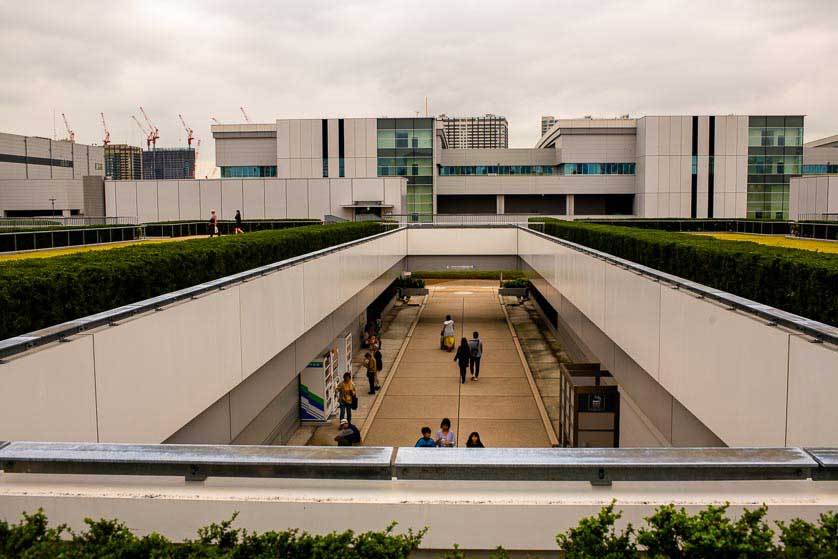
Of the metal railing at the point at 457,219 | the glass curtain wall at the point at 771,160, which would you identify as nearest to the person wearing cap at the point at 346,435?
the metal railing at the point at 457,219

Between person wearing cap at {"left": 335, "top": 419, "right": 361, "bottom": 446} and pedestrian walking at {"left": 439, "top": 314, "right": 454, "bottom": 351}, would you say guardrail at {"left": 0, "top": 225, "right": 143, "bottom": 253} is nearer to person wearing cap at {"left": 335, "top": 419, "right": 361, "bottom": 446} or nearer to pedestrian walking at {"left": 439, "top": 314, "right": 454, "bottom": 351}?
person wearing cap at {"left": 335, "top": 419, "right": 361, "bottom": 446}

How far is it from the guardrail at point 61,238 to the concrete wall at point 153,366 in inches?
417

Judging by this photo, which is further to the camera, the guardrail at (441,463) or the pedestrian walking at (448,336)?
the pedestrian walking at (448,336)

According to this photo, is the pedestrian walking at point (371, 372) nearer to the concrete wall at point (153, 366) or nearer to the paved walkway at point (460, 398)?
the paved walkway at point (460, 398)

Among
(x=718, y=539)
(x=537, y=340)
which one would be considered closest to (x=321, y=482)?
(x=718, y=539)

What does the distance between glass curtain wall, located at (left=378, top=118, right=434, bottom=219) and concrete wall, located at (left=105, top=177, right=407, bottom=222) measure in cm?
1625

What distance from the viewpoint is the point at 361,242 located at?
22.1 metres

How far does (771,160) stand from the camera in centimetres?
7112

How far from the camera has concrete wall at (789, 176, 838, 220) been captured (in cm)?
4731

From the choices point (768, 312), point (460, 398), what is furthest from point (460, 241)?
point (768, 312)

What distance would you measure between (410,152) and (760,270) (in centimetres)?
6264

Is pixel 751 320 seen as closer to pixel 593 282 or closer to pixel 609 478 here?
pixel 609 478

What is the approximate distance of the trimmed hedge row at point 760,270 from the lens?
24.0 feet

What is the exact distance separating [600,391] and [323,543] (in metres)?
12.8
